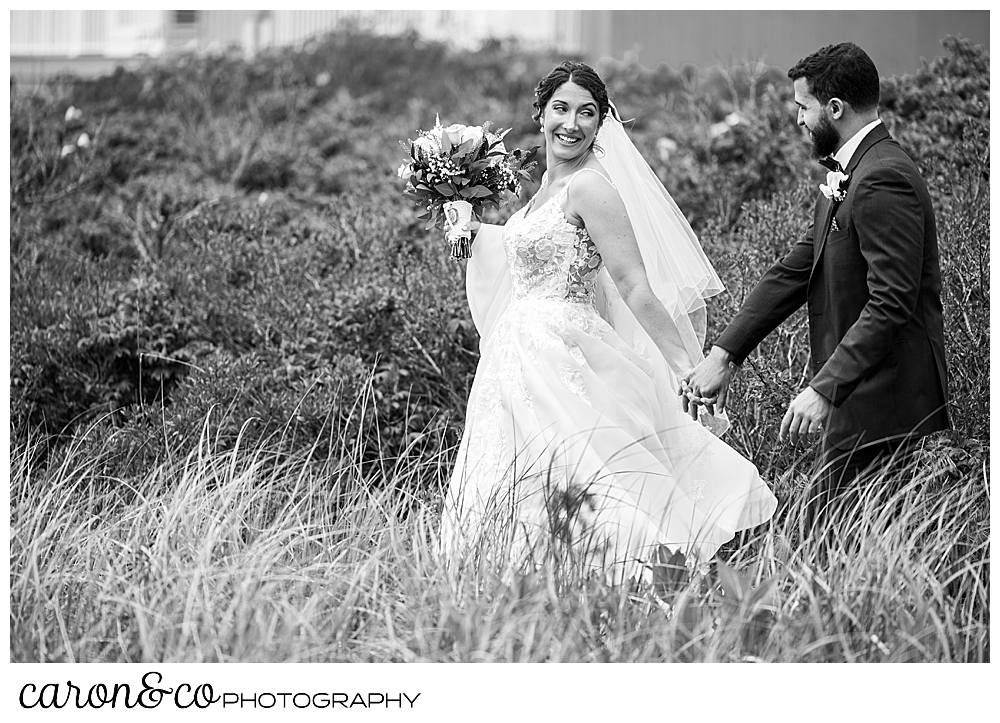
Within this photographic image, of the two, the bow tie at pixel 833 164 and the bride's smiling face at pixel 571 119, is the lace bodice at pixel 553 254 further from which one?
the bow tie at pixel 833 164

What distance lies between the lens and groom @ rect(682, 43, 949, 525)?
3.04 meters

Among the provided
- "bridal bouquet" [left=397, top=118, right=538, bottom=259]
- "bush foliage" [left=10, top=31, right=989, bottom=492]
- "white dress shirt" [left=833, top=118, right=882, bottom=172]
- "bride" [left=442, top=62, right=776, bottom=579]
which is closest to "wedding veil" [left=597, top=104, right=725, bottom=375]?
"bride" [left=442, top=62, right=776, bottom=579]

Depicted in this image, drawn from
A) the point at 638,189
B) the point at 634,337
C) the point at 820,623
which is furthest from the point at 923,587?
the point at 638,189

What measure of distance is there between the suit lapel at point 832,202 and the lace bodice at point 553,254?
0.78 m

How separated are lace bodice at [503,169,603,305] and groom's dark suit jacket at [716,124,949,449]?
2.63 ft

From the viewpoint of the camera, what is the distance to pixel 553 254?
12.0 ft

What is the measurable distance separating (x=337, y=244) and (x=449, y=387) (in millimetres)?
1812

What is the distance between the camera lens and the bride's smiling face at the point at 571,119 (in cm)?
365

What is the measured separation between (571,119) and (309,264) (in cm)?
305

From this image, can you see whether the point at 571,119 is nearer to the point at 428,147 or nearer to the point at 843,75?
the point at 428,147

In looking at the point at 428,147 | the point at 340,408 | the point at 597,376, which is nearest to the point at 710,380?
the point at 597,376

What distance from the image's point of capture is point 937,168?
5766mm

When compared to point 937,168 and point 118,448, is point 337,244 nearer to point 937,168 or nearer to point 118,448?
point 118,448

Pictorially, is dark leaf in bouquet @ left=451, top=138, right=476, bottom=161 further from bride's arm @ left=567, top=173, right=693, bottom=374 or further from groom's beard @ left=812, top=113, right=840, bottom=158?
groom's beard @ left=812, top=113, right=840, bottom=158
